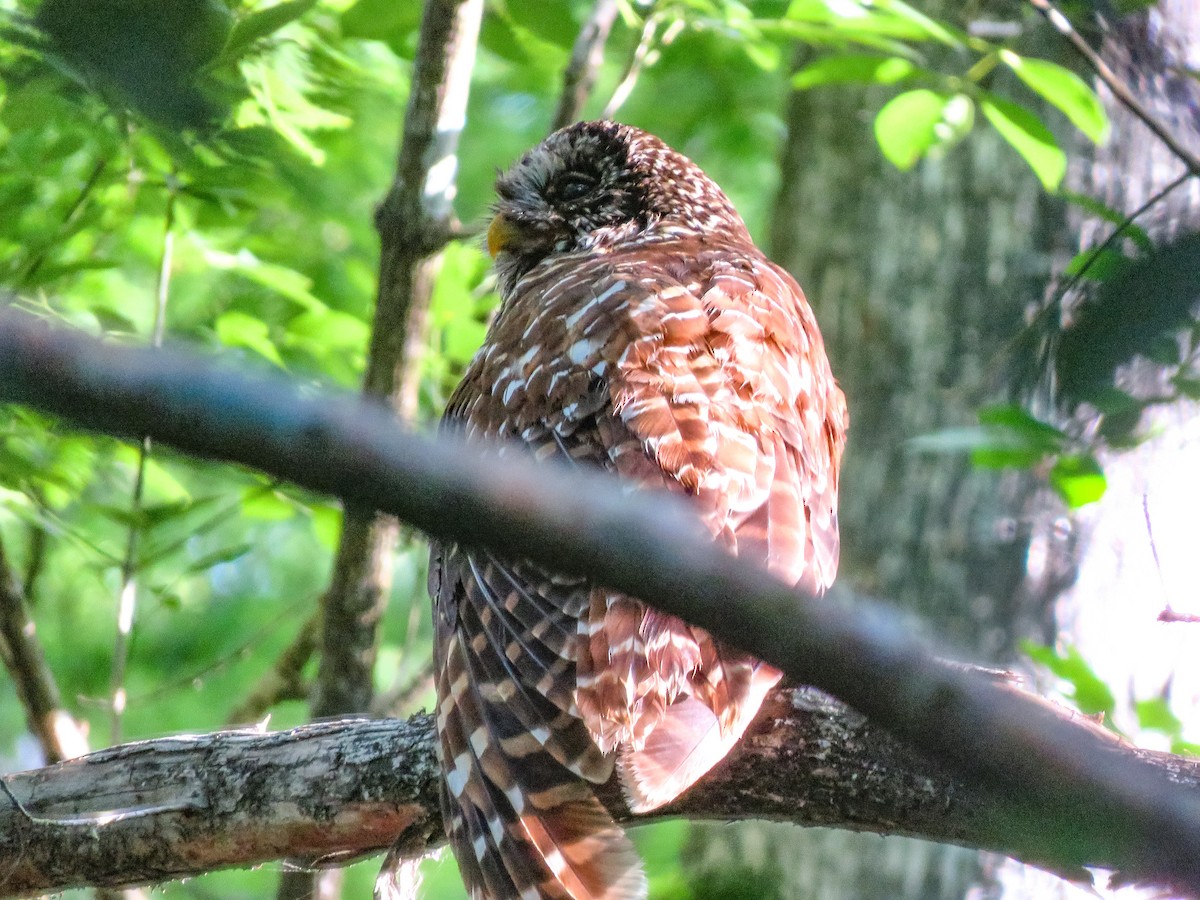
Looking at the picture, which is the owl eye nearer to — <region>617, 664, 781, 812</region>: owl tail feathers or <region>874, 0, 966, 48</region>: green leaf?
<region>874, 0, 966, 48</region>: green leaf

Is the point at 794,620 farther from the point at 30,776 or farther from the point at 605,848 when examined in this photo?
the point at 30,776

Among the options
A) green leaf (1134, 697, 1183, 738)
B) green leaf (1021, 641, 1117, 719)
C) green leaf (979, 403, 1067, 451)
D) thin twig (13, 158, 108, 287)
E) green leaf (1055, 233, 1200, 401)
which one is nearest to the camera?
green leaf (1055, 233, 1200, 401)

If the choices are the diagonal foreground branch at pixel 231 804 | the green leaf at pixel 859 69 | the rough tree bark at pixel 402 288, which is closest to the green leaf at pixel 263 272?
the rough tree bark at pixel 402 288

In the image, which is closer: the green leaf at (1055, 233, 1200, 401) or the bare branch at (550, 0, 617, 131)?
the green leaf at (1055, 233, 1200, 401)

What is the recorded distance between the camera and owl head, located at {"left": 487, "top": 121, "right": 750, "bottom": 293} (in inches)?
163

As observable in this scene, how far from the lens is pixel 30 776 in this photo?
2855mm

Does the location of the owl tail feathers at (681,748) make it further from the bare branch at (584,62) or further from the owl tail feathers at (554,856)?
the bare branch at (584,62)

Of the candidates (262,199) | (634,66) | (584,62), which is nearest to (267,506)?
(262,199)

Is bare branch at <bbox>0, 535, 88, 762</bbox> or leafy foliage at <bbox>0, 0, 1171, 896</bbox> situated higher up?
leafy foliage at <bbox>0, 0, 1171, 896</bbox>

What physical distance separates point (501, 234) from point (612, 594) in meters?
2.40

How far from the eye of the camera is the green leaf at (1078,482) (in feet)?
6.97

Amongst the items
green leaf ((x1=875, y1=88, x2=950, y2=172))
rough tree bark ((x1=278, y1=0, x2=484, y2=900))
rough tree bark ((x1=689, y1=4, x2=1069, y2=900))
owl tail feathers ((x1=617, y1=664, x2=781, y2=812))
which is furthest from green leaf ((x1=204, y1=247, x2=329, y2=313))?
rough tree bark ((x1=689, y1=4, x2=1069, y2=900))

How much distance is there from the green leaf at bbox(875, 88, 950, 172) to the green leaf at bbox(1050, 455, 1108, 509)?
1184 millimetres

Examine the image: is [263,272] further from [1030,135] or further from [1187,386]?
[1187,386]
